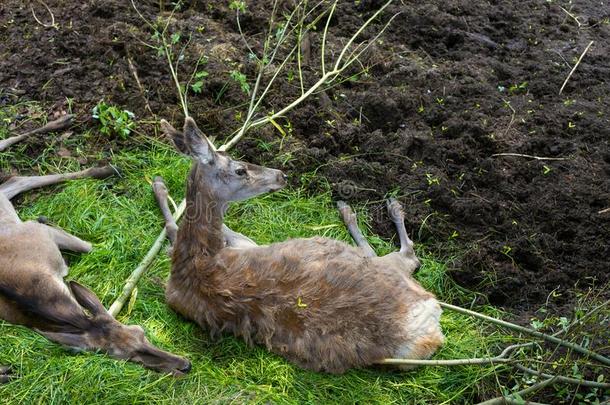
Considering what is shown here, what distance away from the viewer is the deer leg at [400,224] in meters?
5.66

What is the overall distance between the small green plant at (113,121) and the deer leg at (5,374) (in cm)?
230

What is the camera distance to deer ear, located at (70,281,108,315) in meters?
4.80

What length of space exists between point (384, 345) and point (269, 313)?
0.71 m

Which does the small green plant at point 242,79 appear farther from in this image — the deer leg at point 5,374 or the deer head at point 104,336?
the deer leg at point 5,374

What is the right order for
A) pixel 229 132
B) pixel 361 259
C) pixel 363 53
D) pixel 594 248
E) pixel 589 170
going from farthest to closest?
1. pixel 363 53
2. pixel 229 132
3. pixel 589 170
4. pixel 594 248
5. pixel 361 259

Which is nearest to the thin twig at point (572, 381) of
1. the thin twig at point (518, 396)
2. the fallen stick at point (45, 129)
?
the thin twig at point (518, 396)

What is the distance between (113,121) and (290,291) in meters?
2.47

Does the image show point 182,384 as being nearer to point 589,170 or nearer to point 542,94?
point 589,170

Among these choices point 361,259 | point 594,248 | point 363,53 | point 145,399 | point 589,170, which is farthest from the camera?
point 363,53

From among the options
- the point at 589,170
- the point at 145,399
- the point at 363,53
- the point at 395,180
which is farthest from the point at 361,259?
the point at 363,53

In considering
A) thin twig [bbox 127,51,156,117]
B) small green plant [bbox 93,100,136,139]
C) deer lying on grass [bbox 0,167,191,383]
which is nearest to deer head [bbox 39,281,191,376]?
deer lying on grass [bbox 0,167,191,383]

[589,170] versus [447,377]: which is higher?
[589,170]

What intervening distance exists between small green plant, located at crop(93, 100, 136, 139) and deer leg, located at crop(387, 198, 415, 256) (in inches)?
85.6

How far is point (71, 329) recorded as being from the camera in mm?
4832
